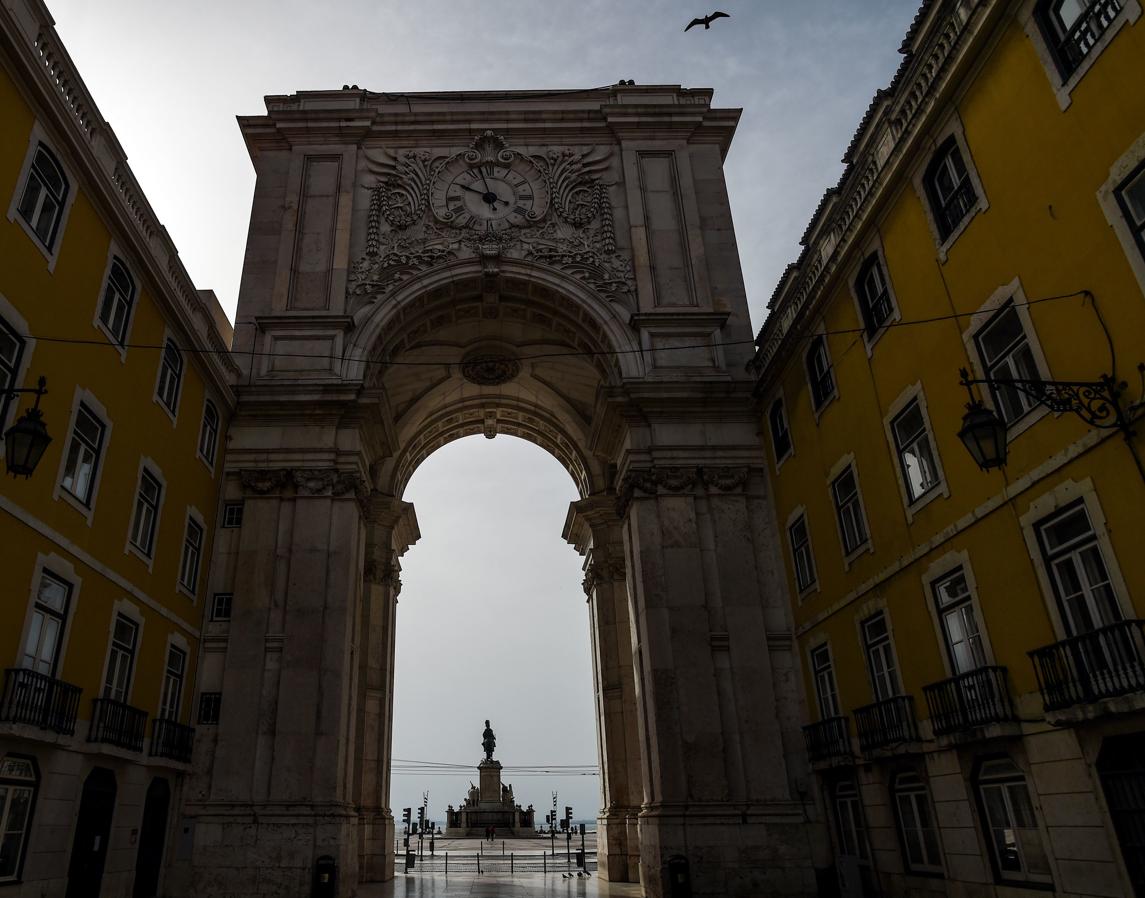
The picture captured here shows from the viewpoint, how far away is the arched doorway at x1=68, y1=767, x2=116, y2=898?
14.4m

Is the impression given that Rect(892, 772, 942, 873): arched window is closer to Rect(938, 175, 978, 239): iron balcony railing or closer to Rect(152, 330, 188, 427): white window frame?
Rect(938, 175, 978, 239): iron balcony railing

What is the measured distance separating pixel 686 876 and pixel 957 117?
53.4 ft

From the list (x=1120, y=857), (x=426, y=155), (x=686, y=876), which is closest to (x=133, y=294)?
(x=426, y=155)

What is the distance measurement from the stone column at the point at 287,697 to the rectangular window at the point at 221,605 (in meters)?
0.28

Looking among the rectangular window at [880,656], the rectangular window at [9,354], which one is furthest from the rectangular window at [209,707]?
the rectangular window at [880,656]

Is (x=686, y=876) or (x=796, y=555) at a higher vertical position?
(x=796, y=555)

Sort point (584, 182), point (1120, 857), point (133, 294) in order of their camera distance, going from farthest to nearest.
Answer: point (584, 182), point (133, 294), point (1120, 857)

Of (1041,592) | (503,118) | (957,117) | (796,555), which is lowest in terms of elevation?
(1041,592)

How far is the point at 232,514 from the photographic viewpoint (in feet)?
72.3

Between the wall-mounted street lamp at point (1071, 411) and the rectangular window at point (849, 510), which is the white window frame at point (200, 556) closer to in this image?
the rectangular window at point (849, 510)

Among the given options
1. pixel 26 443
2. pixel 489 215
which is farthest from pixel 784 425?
pixel 26 443

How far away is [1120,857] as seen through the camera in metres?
9.97

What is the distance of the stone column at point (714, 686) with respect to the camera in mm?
19109

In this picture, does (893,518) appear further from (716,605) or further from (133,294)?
(133,294)
